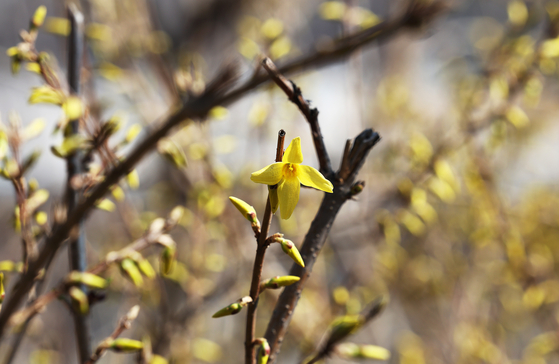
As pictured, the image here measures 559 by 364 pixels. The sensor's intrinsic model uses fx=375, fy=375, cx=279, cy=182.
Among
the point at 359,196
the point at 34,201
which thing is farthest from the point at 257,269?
the point at 359,196

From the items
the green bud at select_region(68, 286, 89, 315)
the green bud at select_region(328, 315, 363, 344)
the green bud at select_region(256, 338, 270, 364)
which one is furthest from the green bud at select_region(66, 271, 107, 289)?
the green bud at select_region(328, 315, 363, 344)

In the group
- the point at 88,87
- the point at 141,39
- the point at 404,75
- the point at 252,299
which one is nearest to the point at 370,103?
the point at 404,75

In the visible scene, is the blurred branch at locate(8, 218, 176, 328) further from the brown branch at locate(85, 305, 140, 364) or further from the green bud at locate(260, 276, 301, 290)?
the green bud at locate(260, 276, 301, 290)

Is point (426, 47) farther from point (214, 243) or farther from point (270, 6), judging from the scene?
point (214, 243)

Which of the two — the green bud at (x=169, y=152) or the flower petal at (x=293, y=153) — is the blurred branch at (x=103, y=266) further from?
the flower petal at (x=293, y=153)

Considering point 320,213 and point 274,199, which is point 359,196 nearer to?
point 320,213

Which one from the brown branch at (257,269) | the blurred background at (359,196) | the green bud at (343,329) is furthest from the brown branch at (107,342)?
the green bud at (343,329)
